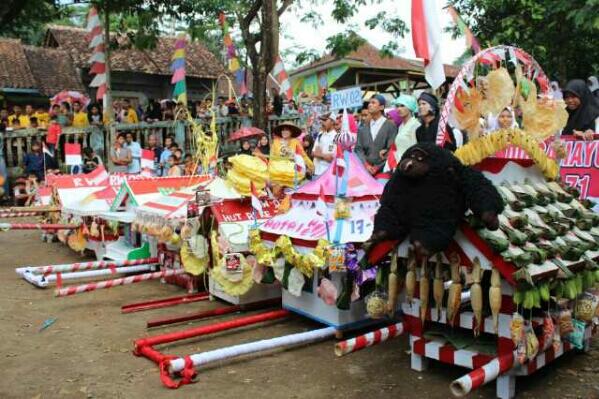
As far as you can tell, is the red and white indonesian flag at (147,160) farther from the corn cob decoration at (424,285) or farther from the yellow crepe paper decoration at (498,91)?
the corn cob decoration at (424,285)

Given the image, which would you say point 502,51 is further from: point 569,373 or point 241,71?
point 241,71

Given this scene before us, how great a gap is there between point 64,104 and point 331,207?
1470cm

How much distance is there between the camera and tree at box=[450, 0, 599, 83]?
1216 cm

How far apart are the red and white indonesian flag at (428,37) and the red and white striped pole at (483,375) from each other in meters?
1.97

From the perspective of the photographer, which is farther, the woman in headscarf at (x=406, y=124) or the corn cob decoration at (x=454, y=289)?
the woman in headscarf at (x=406, y=124)

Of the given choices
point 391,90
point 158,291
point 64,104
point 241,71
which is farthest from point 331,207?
point 391,90

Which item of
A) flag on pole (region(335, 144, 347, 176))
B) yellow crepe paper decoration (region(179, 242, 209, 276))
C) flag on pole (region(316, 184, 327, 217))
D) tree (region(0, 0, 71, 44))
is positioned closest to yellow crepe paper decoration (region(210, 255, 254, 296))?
yellow crepe paper decoration (region(179, 242, 209, 276))

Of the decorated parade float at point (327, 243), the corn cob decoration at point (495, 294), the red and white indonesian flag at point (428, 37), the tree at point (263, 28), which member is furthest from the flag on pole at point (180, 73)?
the corn cob decoration at point (495, 294)

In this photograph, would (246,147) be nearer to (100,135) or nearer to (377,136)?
(377,136)

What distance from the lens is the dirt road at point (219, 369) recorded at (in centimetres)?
407

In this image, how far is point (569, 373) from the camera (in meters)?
4.29

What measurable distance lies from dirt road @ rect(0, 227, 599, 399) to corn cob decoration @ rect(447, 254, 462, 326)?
23.4 inches

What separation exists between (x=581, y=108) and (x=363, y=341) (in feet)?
15.2

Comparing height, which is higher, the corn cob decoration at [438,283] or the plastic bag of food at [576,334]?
the corn cob decoration at [438,283]
